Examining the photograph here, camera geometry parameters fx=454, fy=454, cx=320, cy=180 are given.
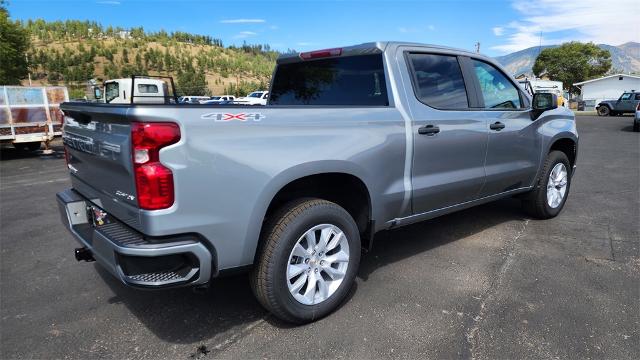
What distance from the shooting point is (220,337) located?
2.88m

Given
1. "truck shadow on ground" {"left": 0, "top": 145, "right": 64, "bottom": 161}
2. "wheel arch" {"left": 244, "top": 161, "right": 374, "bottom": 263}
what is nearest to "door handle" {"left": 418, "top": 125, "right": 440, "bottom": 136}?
"wheel arch" {"left": 244, "top": 161, "right": 374, "bottom": 263}

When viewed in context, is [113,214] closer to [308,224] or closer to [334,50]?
[308,224]

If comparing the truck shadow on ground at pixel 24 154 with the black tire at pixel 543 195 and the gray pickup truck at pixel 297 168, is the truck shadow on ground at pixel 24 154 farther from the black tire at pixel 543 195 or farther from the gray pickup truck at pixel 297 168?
the black tire at pixel 543 195

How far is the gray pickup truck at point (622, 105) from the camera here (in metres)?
30.9

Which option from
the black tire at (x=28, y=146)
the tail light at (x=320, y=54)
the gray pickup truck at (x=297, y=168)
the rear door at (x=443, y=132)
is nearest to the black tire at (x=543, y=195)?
the gray pickup truck at (x=297, y=168)

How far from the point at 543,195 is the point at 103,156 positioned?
453cm

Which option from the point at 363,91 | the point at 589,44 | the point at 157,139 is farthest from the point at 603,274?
the point at 589,44

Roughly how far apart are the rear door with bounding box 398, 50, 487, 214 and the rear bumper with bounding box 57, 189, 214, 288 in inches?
70.8

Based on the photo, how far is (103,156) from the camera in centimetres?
266

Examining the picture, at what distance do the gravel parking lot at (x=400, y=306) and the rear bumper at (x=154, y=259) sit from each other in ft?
1.84

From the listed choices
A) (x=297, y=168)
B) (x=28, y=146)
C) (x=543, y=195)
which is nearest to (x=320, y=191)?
(x=297, y=168)

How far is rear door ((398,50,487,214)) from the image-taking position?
3.54 m

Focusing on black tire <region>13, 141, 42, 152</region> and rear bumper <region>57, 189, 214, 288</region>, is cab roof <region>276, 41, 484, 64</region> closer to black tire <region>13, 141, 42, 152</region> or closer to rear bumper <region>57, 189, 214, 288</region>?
rear bumper <region>57, 189, 214, 288</region>

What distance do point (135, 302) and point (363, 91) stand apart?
7.84 feet
